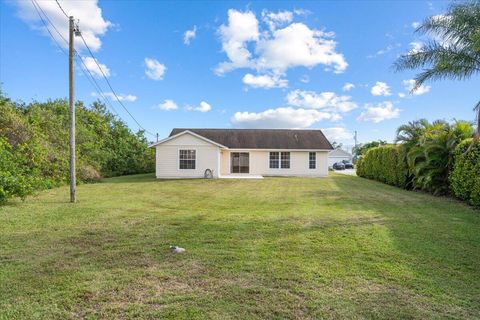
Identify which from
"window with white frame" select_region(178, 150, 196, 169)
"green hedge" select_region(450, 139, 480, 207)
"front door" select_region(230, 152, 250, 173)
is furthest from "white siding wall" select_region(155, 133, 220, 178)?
"green hedge" select_region(450, 139, 480, 207)

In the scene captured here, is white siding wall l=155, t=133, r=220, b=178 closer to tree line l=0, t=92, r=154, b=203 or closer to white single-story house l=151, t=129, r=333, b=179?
white single-story house l=151, t=129, r=333, b=179

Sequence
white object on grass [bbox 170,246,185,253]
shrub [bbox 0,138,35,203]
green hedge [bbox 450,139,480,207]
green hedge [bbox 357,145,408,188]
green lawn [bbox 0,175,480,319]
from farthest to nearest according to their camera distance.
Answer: green hedge [bbox 357,145,408,188] < green hedge [bbox 450,139,480,207] < shrub [bbox 0,138,35,203] < white object on grass [bbox 170,246,185,253] < green lawn [bbox 0,175,480,319]

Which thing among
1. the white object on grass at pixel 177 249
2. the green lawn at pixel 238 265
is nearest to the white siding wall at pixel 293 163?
the green lawn at pixel 238 265

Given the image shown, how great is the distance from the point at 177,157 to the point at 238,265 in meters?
18.2

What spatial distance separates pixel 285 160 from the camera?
87.8 feet

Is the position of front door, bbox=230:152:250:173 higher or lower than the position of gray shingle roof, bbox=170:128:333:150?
lower

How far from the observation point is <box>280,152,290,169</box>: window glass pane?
26719 millimetres

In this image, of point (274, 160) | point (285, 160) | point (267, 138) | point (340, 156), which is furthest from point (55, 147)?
point (340, 156)

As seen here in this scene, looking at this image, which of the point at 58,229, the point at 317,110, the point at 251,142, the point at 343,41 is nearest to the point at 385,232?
the point at 58,229

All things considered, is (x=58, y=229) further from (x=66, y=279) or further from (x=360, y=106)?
(x=360, y=106)

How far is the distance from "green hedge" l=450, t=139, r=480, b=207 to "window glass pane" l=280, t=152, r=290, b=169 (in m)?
15.6

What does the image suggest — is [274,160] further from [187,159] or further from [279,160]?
[187,159]

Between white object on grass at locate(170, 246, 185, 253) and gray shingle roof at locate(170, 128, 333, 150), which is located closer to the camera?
white object on grass at locate(170, 246, 185, 253)

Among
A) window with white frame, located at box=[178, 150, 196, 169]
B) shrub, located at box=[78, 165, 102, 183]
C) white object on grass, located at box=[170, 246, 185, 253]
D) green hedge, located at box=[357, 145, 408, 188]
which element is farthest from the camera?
window with white frame, located at box=[178, 150, 196, 169]
